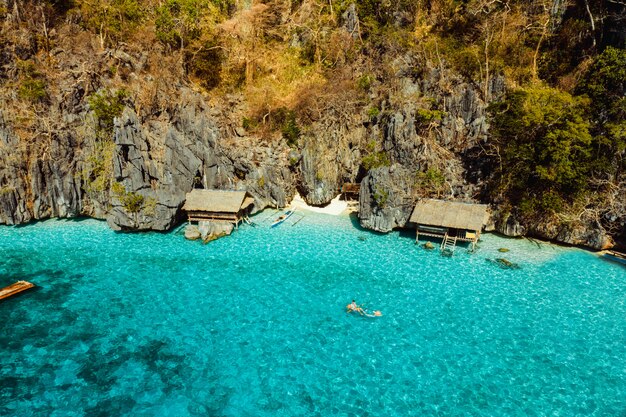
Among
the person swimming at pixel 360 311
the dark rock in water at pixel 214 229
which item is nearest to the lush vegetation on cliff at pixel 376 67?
the dark rock in water at pixel 214 229

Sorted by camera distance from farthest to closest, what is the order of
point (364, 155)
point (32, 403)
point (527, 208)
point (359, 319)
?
point (364, 155) < point (527, 208) < point (359, 319) < point (32, 403)

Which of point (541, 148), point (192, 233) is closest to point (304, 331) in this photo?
point (192, 233)

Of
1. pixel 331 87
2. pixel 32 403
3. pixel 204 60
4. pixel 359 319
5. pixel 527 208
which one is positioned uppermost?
pixel 204 60

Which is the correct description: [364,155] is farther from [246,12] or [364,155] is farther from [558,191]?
[246,12]

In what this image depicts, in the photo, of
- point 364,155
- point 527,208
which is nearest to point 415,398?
point 527,208

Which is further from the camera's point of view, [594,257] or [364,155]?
[364,155]

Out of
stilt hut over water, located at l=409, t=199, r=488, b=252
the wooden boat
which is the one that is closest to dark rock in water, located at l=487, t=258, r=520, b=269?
stilt hut over water, located at l=409, t=199, r=488, b=252

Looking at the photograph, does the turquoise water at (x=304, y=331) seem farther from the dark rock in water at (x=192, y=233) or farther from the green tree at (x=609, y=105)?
the green tree at (x=609, y=105)
